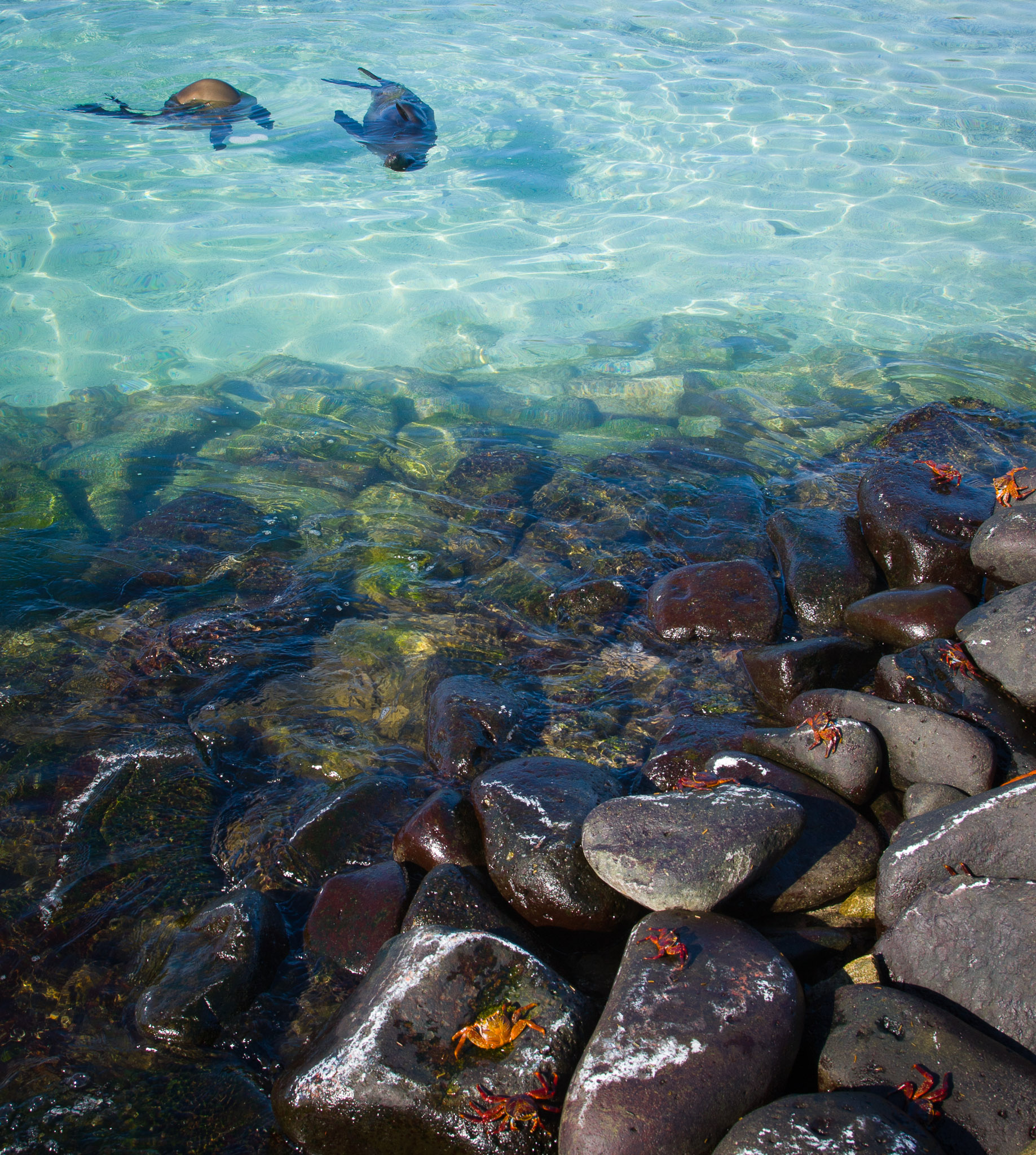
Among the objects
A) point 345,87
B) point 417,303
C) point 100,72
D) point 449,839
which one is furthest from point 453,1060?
point 100,72

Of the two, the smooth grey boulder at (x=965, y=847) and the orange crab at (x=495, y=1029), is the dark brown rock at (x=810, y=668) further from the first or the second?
the orange crab at (x=495, y=1029)

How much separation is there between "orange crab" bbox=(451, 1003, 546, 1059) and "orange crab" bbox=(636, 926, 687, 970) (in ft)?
1.39

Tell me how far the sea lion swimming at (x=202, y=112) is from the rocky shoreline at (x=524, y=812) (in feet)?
25.5

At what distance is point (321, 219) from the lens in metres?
9.96

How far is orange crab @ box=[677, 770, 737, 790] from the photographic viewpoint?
3051mm

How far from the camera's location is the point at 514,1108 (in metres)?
2.22

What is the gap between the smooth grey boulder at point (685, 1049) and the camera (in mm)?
2051

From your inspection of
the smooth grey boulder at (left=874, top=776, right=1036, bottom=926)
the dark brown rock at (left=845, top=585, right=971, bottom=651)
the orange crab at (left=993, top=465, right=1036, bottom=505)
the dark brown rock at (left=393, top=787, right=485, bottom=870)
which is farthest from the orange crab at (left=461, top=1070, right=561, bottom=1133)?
the orange crab at (left=993, top=465, right=1036, bottom=505)

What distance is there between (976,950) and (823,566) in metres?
2.53

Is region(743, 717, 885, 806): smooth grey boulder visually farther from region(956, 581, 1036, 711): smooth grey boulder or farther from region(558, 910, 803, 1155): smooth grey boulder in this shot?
region(558, 910, 803, 1155): smooth grey boulder

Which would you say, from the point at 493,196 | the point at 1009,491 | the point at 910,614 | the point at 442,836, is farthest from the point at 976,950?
the point at 493,196

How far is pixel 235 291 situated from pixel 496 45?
885cm

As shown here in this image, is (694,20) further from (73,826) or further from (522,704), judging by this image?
(73,826)

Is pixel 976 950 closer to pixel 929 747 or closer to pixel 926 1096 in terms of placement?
pixel 926 1096
